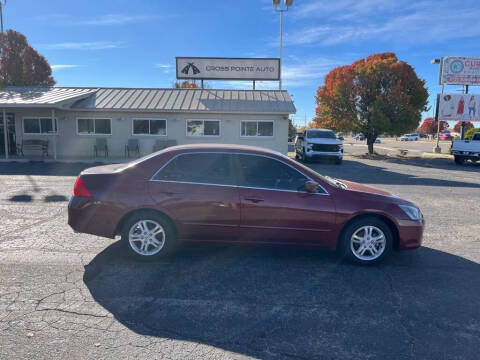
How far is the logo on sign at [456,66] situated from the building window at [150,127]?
21914mm

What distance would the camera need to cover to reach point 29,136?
20.8 m

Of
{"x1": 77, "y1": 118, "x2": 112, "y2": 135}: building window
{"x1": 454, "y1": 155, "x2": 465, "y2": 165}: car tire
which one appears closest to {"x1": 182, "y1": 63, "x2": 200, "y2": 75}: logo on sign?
{"x1": 77, "y1": 118, "x2": 112, "y2": 135}: building window

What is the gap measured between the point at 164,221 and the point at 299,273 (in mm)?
1896

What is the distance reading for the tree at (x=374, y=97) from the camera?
23.7 meters

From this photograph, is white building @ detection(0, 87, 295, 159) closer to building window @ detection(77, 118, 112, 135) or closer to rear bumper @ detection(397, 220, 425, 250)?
building window @ detection(77, 118, 112, 135)

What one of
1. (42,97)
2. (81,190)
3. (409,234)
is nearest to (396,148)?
(42,97)

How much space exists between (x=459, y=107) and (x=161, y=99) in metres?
21.8

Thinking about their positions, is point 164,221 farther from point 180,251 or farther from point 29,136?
point 29,136

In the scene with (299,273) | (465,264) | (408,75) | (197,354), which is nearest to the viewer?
(197,354)

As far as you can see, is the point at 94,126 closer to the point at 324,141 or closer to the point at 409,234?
the point at 324,141

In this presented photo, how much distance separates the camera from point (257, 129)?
68.5ft

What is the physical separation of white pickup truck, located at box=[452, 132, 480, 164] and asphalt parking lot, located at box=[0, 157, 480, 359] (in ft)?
57.8

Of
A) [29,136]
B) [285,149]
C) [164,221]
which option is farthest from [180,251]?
[29,136]

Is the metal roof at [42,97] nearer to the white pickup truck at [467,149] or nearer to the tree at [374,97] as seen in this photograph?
the tree at [374,97]
